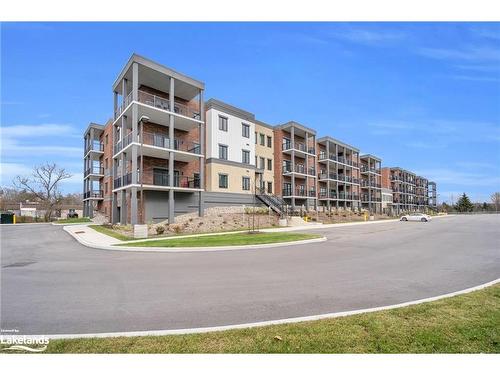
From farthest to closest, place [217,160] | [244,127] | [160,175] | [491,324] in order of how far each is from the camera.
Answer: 1. [244,127]
2. [217,160]
3. [160,175]
4. [491,324]

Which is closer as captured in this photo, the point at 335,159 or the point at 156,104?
the point at 156,104

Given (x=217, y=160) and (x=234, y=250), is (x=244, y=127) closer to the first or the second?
(x=217, y=160)

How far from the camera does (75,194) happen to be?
9912cm

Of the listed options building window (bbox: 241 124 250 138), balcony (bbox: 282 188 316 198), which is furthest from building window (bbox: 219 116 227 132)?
balcony (bbox: 282 188 316 198)

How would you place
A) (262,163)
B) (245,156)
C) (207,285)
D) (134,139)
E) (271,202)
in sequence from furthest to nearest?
(262,163), (245,156), (271,202), (134,139), (207,285)

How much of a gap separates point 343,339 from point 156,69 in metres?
26.1

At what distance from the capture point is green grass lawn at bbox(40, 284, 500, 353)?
370cm

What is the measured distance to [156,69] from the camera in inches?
965

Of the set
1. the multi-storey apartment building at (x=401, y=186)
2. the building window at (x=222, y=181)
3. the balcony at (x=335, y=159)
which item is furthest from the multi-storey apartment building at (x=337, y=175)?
the multi-storey apartment building at (x=401, y=186)

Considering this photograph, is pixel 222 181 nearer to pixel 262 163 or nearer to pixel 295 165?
pixel 262 163

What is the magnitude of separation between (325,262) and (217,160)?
2321 centimetres

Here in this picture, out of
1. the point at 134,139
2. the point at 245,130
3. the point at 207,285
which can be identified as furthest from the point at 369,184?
the point at 207,285

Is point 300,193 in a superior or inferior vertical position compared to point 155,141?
inferior
